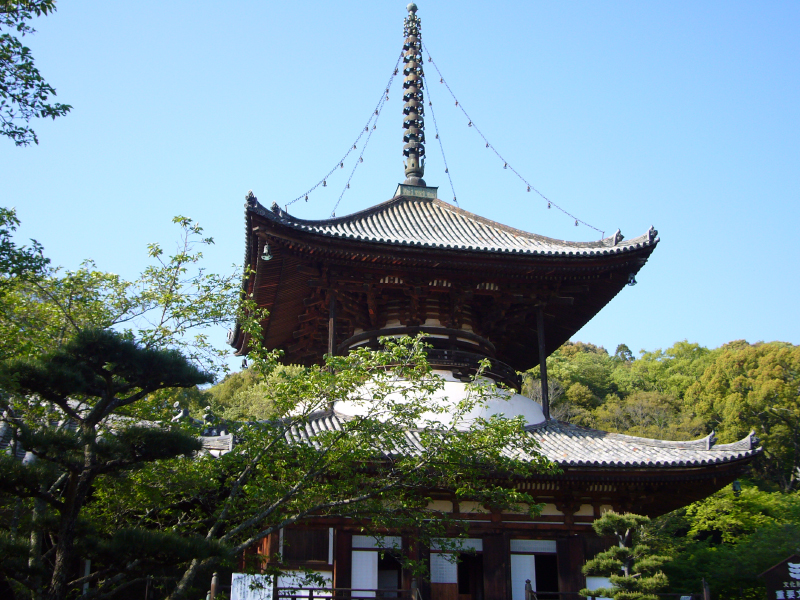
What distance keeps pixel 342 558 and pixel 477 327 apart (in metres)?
6.29

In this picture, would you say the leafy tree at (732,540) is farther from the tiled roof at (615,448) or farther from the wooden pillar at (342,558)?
the wooden pillar at (342,558)

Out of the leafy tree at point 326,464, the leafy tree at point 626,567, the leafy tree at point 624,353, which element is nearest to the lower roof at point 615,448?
the leafy tree at point 626,567

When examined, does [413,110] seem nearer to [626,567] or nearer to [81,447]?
[626,567]

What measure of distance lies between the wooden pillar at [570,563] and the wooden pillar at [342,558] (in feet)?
12.6

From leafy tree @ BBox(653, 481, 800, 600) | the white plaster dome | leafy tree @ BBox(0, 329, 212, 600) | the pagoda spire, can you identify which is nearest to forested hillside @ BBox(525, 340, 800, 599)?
leafy tree @ BBox(653, 481, 800, 600)

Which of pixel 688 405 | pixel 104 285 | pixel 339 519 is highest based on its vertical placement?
pixel 688 405

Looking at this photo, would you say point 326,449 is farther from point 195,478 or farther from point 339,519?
point 339,519

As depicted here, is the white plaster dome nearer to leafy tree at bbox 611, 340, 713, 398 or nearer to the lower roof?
the lower roof

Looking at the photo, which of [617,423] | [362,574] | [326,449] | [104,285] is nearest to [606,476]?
[362,574]

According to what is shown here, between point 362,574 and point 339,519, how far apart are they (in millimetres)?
1019

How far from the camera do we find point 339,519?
1285 centimetres

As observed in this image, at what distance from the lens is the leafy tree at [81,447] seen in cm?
722

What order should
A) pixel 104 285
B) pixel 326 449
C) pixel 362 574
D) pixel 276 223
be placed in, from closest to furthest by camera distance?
pixel 326 449 < pixel 104 285 < pixel 362 574 < pixel 276 223

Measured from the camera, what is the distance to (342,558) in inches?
504
